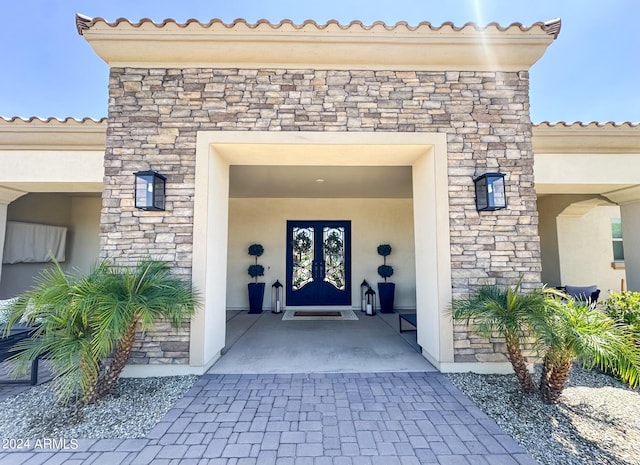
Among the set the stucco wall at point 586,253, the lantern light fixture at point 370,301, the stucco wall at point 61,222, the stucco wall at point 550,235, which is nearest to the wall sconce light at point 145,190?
the stucco wall at point 61,222

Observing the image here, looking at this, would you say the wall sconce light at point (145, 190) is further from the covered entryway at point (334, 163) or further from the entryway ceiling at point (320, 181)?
the entryway ceiling at point (320, 181)

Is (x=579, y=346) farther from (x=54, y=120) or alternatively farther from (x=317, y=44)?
(x=54, y=120)

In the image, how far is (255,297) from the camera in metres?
8.59

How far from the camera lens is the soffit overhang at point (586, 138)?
505 cm

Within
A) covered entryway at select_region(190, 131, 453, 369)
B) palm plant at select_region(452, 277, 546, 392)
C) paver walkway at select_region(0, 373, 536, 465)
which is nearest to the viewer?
paver walkway at select_region(0, 373, 536, 465)

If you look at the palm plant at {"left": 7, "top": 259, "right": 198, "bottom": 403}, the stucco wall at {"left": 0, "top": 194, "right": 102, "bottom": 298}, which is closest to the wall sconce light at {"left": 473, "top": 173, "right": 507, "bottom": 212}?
the palm plant at {"left": 7, "top": 259, "right": 198, "bottom": 403}

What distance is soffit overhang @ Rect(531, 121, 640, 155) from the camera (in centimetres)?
505

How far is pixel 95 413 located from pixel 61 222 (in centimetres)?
779

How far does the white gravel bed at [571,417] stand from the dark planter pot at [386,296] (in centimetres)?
469

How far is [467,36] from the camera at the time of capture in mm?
3994

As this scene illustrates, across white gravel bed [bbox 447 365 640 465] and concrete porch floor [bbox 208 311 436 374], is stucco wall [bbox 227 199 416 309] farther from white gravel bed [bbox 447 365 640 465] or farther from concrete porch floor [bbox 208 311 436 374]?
white gravel bed [bbox 447 365 640 465]

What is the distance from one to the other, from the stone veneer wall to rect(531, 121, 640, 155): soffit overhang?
1382mm

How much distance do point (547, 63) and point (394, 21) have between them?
7.97ft

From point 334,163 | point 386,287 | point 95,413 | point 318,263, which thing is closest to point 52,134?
point 95,413
